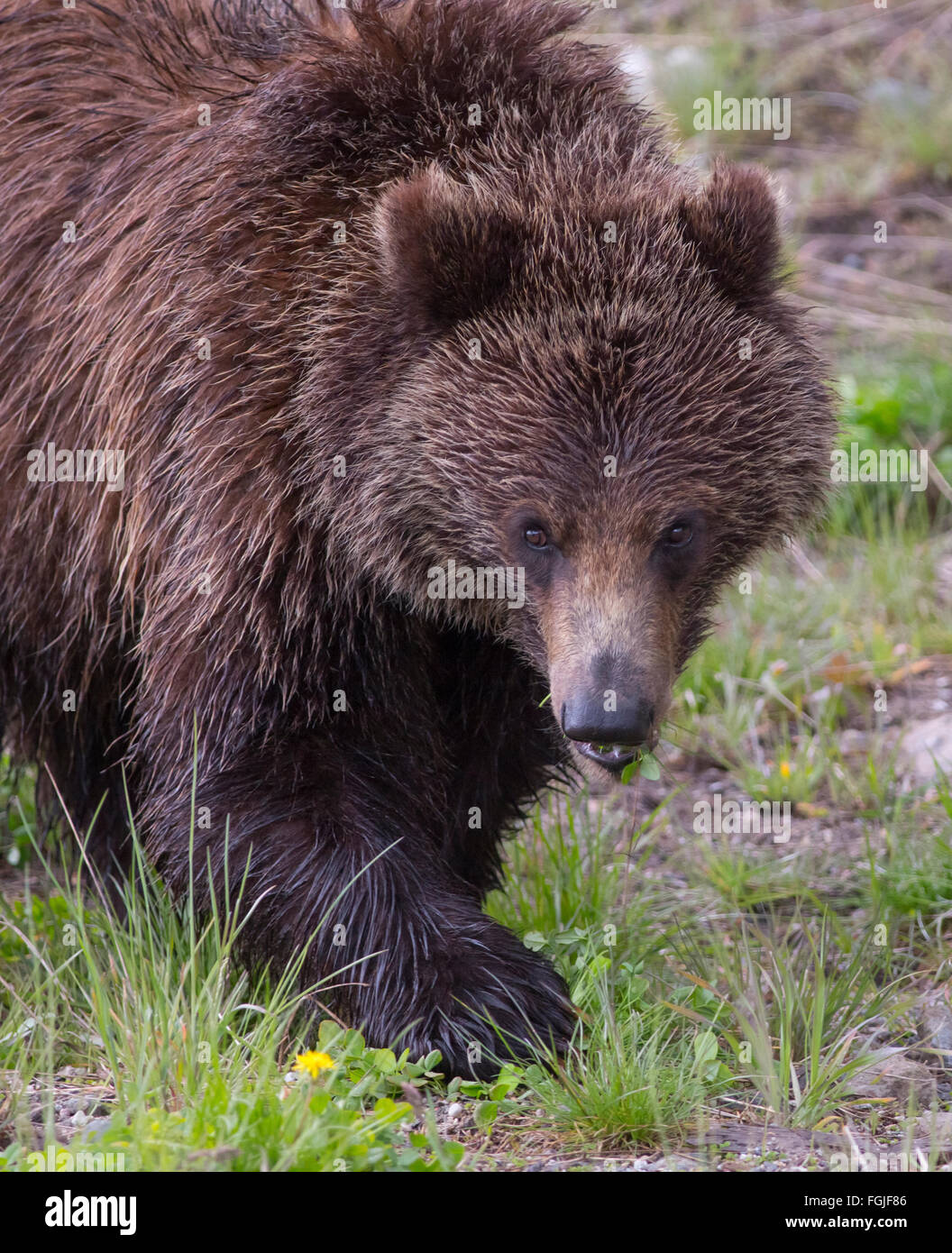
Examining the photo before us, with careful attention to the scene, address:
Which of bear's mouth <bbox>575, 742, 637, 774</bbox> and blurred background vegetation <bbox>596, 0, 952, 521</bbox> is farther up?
blurred background vegetation <bbox>596, 0, 952, 521</bbox>

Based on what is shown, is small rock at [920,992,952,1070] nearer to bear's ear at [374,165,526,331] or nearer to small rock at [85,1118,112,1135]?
small rock at [85,1118,112,1135]

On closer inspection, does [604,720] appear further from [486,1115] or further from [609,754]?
[486,1115]

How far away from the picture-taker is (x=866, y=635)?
24.9ft

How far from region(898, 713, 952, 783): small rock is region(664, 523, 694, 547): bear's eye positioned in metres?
2.42

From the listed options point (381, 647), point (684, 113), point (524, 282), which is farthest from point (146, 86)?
point (684, 113)

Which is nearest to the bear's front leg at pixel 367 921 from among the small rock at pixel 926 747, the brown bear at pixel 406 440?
the brown bear at pixel 406 440

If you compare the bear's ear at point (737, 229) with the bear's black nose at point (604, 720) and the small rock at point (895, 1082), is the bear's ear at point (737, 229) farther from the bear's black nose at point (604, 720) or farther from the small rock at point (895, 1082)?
the small rock at point (895, 1082)

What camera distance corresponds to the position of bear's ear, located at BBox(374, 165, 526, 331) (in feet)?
14.4

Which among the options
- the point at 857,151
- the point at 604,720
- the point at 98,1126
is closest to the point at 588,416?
the point at 604,720

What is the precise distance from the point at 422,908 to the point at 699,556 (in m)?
1.22

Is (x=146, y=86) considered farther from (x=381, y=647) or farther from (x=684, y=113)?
(x=684, y=113)

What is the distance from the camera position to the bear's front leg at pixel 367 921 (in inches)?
175

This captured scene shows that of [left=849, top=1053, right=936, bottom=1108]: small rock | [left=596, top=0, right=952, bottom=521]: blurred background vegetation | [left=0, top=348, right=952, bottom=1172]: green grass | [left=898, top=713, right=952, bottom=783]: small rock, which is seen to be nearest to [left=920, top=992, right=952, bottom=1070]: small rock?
[left=0, top=348, right=952, bottom=1172]: green grass

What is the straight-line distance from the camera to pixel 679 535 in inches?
174
